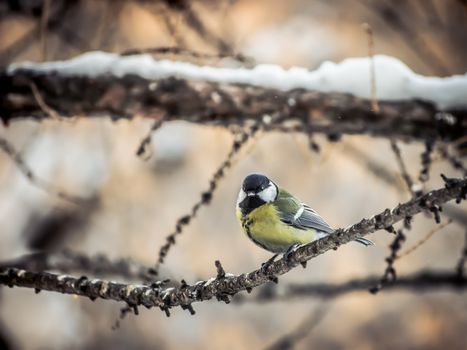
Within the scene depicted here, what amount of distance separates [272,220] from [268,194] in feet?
0.56

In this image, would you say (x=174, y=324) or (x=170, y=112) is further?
(x=174, y=324)

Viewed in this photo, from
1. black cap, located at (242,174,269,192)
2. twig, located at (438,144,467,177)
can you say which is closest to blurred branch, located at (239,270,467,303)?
twig, located at (438,144,467,177)

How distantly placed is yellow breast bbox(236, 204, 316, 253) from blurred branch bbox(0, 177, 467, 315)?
639 mm

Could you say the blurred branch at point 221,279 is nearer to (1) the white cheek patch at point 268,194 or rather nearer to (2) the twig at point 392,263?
(2) the twig at point 392,263

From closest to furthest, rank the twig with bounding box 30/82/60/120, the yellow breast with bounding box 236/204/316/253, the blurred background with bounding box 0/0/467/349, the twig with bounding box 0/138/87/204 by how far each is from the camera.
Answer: the yellow breast with bounding box 236/204/316/253
the twig with bounding box 0/138/87/204
the twig with bounding box 30/82/60/120
the blurred background with bounding box 0/0/467/349

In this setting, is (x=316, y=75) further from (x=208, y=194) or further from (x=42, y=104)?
(x=42, y=104)

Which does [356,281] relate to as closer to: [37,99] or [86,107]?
[86,107]

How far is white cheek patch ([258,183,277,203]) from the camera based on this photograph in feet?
7.93

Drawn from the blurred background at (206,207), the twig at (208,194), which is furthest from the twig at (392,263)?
the blurred background at (206,207)

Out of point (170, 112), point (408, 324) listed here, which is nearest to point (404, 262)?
point (408, 324)

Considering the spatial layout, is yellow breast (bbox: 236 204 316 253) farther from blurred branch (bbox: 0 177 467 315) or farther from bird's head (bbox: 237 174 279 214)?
blurred branch (bbox: 0 177 467 315)

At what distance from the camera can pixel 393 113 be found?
270 centimetres

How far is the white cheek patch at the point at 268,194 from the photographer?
7.93 feet

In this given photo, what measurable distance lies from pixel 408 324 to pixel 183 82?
4.65 m
